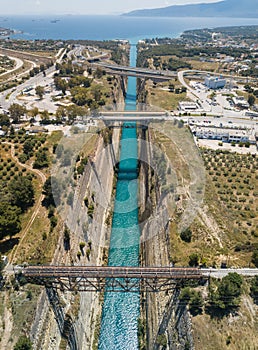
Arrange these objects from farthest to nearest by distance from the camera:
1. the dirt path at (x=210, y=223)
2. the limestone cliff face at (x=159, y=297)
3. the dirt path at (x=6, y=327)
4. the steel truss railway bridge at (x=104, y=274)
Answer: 1. the dirt path at (x=210, y=223)
2. the steel truss railway bridge at (x=104, y=274)
3. the limestone cliff face at (x=159, y=297)
4. the dirt path at (x=6, y=327)

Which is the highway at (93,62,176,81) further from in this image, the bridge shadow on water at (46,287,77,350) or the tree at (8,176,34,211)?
the bridge shadow on water at (46,287,77,350)

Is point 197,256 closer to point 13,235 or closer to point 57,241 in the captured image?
point 57,241

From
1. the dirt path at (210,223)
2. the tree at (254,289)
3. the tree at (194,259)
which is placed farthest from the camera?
the dirt path at (210,223)

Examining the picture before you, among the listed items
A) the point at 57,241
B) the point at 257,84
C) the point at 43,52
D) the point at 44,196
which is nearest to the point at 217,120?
the point at 257,84

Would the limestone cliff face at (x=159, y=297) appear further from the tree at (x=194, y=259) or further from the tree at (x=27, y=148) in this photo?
the tree at (x=27, y=148)

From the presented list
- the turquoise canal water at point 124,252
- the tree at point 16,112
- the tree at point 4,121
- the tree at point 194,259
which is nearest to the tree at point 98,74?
the turquoise canal water at point 124,252
